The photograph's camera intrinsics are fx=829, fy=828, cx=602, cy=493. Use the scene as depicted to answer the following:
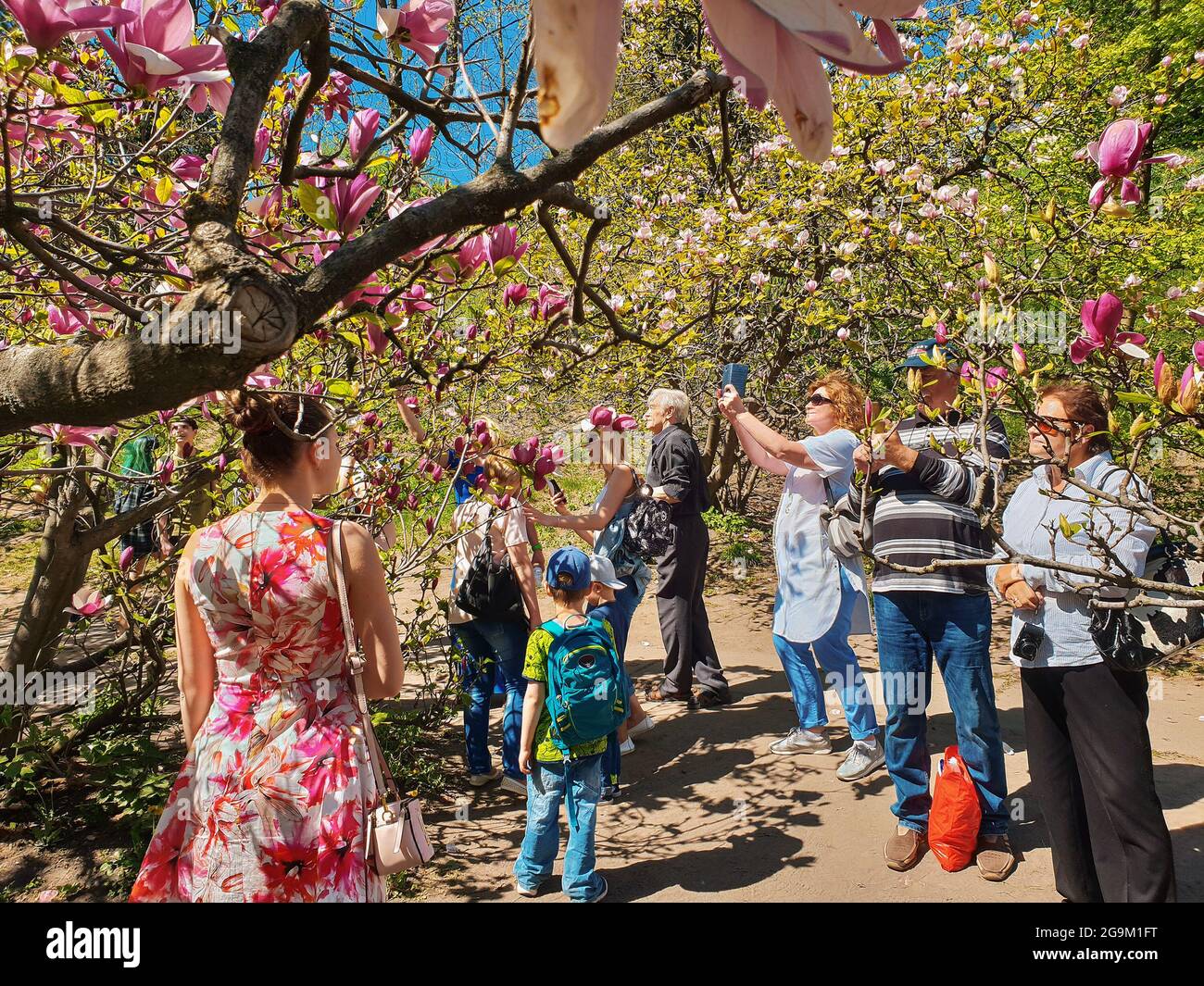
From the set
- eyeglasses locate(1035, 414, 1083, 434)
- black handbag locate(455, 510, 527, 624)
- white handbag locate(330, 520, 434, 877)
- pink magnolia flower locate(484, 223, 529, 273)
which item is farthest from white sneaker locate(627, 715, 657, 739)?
pink magnolia flower locate(484, 223, 529, 273)

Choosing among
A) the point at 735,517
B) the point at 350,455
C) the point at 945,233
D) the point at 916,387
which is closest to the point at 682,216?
the point at 945,233

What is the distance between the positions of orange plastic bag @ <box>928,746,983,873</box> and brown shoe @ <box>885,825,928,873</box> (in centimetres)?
10

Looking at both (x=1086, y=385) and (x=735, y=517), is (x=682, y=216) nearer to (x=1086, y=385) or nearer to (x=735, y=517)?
(x=735, y=517)

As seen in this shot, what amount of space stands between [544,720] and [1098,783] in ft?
6.35

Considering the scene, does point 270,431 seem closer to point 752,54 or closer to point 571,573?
point 571,573

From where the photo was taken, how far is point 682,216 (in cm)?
757

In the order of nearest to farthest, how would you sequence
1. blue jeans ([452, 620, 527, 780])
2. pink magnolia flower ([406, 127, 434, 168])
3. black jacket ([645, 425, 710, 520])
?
pink magnolia flower ([406, 127, 434, 168]) → blue jeans ([452, 620, 527, 780]) → black jacket ([645, 425, 710, 520])

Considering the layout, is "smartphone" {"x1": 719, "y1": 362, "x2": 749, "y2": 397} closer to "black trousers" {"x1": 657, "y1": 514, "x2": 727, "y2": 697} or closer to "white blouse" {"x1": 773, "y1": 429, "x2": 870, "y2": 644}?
"white blouse" {"x1": 773, "y1": 429, "x2": 870, "y2": 644}

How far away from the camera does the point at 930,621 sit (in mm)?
3328

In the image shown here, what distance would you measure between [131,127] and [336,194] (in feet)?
5.69

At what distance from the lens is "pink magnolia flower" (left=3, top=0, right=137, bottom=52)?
3.36 feet

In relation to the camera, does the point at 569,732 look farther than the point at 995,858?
No

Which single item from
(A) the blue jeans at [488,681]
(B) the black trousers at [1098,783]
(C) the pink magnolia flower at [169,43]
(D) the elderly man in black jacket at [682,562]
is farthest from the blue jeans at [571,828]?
(C) the pink magnolia flower at [169,43]

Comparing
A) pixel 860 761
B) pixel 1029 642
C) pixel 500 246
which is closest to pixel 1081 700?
pixel 1029 642
